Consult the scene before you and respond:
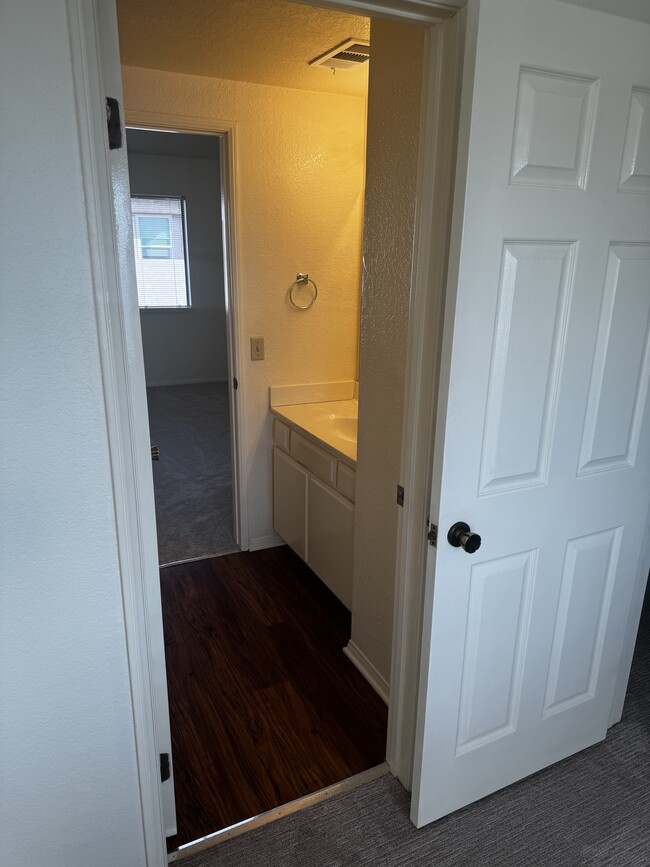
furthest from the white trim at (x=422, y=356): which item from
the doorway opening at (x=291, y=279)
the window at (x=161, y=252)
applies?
the window at (x=161, y=252)

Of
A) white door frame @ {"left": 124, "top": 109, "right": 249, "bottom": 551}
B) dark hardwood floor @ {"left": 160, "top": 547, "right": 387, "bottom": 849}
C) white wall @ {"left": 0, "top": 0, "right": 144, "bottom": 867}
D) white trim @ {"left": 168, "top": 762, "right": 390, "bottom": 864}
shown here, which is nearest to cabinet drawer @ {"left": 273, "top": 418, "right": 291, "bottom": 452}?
white door frame @ {"left": 124, "top": 109, "right": 249, "bottom": 551}

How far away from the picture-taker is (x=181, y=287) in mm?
7320

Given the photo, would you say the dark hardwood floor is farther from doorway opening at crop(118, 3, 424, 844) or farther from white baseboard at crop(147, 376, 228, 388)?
white baseboard at crop(147, 376, 228, 388)

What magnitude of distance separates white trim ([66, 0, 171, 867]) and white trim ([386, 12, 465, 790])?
678 millimetres

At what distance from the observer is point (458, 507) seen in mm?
1471

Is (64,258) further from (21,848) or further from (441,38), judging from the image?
(21,848)

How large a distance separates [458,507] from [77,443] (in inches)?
34.1

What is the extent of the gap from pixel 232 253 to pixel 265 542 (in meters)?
1.56

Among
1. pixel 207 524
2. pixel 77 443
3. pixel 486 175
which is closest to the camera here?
pixel 77 443

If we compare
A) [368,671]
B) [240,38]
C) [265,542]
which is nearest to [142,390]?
[368,671]

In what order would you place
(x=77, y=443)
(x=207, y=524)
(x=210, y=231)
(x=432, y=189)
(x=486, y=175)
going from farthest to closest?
(x=210, y=231) < (x=207, y=524) < (x=432, y=189) < (x=486, y=175) < (x=77, y=443)

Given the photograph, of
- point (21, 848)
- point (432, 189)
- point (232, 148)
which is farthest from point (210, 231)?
point (21, 848)

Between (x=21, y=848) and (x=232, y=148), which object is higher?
(x=232, y=148)

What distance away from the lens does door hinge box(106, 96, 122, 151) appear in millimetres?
1178
